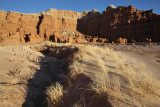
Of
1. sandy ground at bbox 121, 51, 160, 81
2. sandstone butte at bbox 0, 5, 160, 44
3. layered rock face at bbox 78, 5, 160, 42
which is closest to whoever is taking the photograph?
sandy ground at bbox 121, 51, 160, 81

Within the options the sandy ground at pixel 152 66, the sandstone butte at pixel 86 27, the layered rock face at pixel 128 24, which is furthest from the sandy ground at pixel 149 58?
the layered rock face at pixel 128 24

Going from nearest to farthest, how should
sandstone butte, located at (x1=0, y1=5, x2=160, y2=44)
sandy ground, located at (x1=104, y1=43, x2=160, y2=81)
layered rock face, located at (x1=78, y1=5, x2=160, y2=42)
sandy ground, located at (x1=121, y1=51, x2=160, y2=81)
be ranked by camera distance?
sandy ground, located at (x1=121, y1=51, x2=160, y2=81) → sandy ground, located at (x1=104, y1=43, x2=160, y2=81) → layered rock face, located at (x1=78, y1=5, x2=160, y2=42) → sandstone butte, located at (x1=0, y1=5, x2=160, y2=44)

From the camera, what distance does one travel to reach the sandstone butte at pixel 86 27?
2886 centimetres

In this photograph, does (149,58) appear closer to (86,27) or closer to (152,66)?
(152,66)

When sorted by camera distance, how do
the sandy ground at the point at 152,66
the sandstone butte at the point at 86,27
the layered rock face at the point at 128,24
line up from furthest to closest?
1. the sandstone butte at the point at 86,27
2. the layered rock face at the point at 128,24
3. the sandy ground at the point at 152,66

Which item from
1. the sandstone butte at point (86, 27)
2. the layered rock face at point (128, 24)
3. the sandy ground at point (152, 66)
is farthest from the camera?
the sandstone butte at point (86, 27)

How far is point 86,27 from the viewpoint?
145 feet

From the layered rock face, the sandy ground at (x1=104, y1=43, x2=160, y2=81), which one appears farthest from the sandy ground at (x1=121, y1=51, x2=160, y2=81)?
the layered rock face

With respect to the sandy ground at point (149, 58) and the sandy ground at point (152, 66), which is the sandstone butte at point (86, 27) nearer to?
the sandy ground at point (149, 58)

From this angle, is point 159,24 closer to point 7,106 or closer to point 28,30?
point 7,106

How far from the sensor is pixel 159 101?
62.7 inches

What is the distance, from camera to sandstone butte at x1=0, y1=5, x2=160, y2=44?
28.9m

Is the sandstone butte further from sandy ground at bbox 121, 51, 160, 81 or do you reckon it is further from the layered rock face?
sandy ground at bbox 121, 51, 160, 81

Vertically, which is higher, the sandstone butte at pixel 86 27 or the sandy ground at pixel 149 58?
the sandstone butte at pixel 86 27
